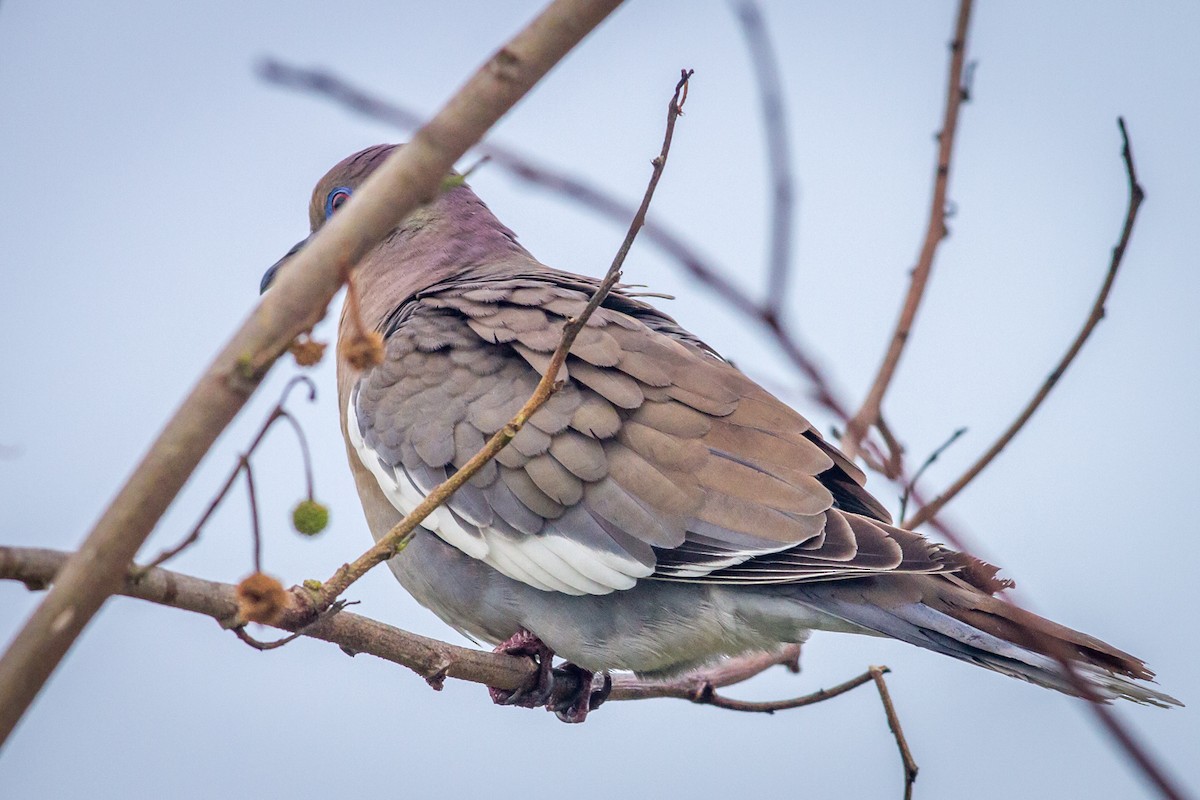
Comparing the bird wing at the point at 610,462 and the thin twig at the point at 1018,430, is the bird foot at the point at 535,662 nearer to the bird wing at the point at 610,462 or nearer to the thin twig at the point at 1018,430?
the bird wing at the point at 610,462

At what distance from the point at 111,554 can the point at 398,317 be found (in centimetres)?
244

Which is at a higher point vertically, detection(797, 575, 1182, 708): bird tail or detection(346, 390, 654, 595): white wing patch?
detection(797, 575, 1182, 708): bird tail

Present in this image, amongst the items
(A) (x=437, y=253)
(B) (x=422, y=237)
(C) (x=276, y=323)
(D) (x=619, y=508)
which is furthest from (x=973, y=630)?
(B) (x=422, y=237)

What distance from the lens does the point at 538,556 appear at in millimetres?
2941

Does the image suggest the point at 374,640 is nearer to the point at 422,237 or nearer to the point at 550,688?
the point at 550,688

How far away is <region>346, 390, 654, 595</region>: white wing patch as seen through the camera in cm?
286

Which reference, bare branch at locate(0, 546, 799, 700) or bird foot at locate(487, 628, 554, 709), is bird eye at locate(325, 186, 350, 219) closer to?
bird foot at locate(487, 628, 554, 709)

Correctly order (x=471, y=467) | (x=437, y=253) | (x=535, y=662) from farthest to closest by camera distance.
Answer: (x=437, y=253) < (x=535, y=662) < (x=471, y=467)

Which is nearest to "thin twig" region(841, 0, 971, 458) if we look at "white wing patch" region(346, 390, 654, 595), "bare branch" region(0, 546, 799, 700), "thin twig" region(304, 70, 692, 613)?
"thin twig" region(304, 70, 692, 613)

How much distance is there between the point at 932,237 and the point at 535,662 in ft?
4.93

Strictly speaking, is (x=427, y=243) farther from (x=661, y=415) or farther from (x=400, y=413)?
(x=661, y=415)

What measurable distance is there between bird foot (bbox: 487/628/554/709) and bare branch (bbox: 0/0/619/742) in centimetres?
204

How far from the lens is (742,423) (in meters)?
3.02

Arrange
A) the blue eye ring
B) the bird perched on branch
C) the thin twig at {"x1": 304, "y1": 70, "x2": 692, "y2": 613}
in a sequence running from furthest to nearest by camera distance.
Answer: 1. the blue eye ring
2. the bird perched on branch
3. the thin twig at {"x1": 304, "y1": 70, "x2": 692, "y2": 613}
